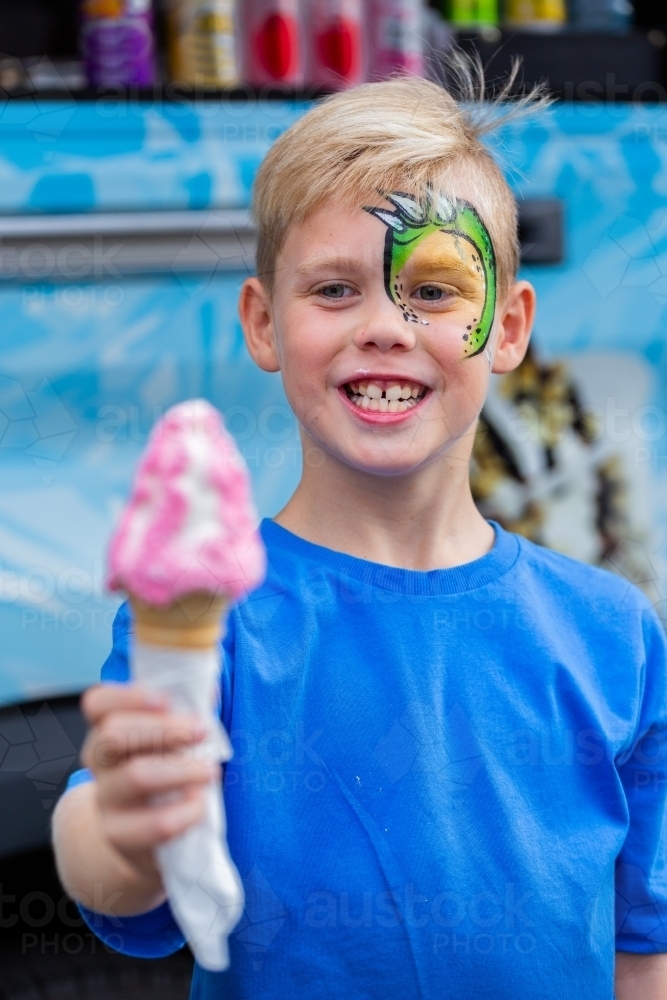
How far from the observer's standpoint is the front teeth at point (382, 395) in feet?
3.97

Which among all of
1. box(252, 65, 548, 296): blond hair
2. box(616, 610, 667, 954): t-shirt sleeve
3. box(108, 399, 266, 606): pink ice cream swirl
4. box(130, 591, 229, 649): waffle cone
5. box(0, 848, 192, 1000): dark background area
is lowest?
box(0, 848, 192, 1000): dark background area

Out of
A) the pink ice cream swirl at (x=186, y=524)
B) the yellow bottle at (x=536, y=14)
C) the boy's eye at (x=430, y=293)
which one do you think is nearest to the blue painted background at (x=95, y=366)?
the boy's eye at (x=430, y=293)

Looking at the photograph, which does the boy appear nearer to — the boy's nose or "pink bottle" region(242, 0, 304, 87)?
the boy's nose

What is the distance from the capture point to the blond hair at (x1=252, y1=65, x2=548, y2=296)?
1.25 metres

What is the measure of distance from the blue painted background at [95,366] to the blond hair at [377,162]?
1.09ft

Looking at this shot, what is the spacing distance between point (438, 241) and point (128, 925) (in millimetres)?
Result: 710

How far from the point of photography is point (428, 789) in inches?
45.7

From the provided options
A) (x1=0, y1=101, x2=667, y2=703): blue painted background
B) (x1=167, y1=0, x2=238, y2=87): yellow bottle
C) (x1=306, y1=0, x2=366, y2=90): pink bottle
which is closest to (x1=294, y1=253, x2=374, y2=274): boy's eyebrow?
(x1=0, y1=101, x2=667, y2=703): blue painted background

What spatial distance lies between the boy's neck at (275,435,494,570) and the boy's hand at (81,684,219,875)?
1.61 ft

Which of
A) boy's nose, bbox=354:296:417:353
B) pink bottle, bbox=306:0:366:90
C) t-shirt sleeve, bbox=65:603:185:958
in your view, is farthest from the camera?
pink bottle, bbox=306:0:366:90

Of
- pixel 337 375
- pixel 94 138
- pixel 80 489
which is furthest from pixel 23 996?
pixel 94 138

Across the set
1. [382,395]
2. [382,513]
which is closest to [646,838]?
[382,513]

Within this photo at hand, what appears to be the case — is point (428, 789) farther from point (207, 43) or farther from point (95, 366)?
point (207, 43)

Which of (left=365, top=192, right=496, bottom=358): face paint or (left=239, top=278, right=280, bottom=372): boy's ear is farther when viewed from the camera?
(left=239, top=278, right=280, bottom=372): boy's ear
